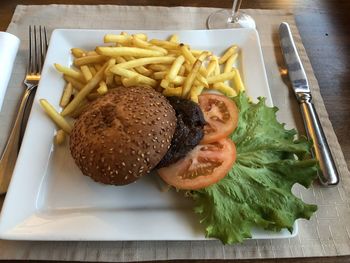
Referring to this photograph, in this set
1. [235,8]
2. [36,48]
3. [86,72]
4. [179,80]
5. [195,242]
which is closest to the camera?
[195,242]

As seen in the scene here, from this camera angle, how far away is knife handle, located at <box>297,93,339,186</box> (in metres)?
1.79

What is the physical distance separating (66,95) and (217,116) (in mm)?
902

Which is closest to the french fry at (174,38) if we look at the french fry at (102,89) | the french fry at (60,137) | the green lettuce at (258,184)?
the french fry at (102,89)

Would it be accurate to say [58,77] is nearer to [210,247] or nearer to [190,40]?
[190,40]

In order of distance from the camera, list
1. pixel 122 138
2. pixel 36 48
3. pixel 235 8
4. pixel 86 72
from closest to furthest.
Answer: pixel 122 138
pixel 86 72
pixel 36 48
pixel 235 8

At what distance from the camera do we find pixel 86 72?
200cm

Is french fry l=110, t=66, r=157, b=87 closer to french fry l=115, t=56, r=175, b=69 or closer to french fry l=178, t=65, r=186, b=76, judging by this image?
french fry l=115, t=56, r=175, b=69

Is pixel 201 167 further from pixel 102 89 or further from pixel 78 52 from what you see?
pixel 78 52

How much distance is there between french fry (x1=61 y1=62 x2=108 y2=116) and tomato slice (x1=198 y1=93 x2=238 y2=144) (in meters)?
0.59

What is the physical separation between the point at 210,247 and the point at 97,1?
84.8 inches

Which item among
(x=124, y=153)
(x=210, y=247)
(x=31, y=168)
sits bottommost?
(x=210, y=247)

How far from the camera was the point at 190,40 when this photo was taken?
2.30 meters

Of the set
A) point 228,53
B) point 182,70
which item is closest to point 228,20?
point 228,53

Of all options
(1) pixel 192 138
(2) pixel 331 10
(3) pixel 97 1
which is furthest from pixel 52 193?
(2) pixel 331 10
